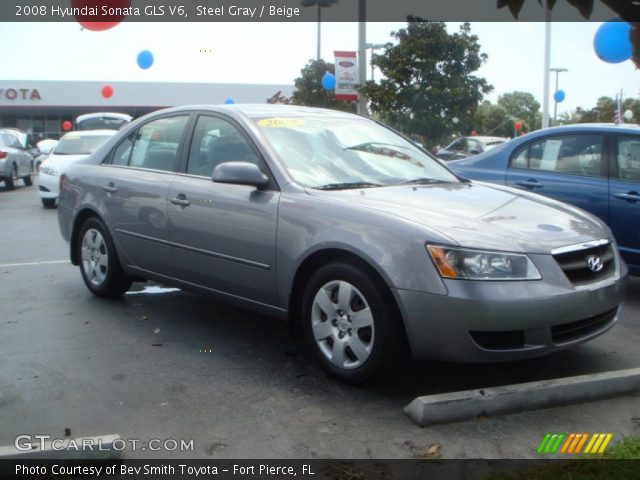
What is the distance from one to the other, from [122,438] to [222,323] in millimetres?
2114

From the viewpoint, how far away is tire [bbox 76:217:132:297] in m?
6.02

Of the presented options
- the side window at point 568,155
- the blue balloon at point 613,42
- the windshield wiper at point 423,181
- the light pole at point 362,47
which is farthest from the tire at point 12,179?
the blue balloon at point 613,42

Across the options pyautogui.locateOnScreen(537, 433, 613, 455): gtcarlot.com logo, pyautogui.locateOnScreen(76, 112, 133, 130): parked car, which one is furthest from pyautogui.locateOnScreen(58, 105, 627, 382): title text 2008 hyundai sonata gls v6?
pyautogui.locateOnScreen(76, 112, 133, 130): parked car

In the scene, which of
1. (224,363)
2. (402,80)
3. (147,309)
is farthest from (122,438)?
(402,80)

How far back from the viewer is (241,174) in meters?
4.55

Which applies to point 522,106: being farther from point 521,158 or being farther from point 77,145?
point 521,158

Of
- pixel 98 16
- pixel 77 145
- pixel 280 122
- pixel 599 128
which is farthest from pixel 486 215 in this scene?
pixel 77 145

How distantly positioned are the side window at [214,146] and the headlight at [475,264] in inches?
67.0

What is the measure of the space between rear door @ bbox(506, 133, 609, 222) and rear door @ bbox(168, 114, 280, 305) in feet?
9.92

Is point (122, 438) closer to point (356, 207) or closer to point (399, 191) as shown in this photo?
point (356, 207)

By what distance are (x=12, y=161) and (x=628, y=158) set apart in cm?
1736

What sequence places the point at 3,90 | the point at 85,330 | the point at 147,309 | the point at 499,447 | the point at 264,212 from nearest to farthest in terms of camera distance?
the point at 499,447 < the point at 264,212 < the point at 85,330 < the point at 147,309 < the point at 3,90

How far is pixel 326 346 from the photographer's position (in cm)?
426

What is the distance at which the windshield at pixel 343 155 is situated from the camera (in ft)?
15.6
